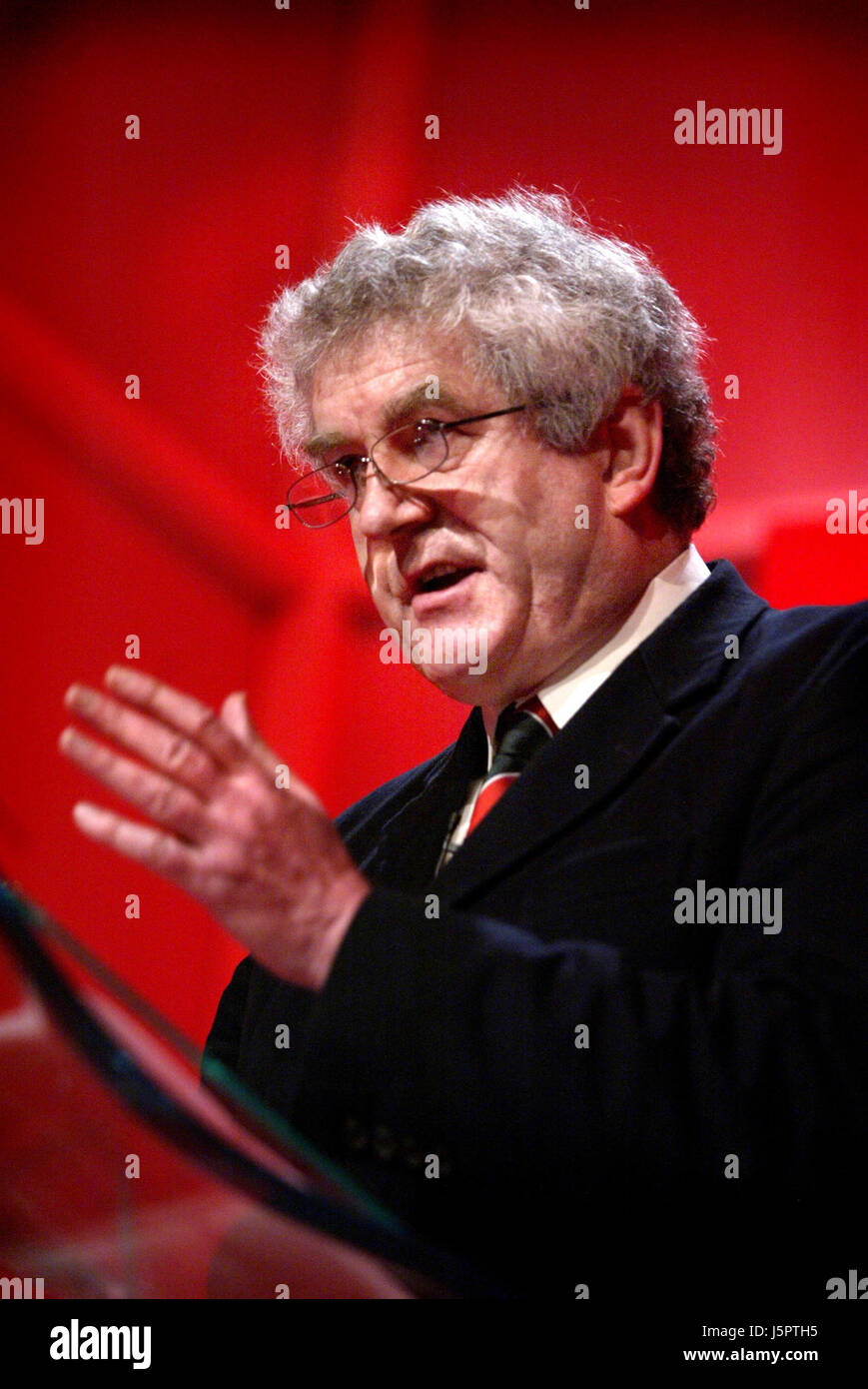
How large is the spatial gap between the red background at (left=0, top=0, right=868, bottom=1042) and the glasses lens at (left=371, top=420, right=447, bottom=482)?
71 centimetres

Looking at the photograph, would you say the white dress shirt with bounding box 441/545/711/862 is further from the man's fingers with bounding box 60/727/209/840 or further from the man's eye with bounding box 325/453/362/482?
the man's fingers with bounding box 60/727/209/840

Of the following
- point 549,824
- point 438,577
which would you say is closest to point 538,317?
point 438,577

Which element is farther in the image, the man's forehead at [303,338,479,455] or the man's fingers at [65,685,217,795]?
Answer: the man's forehead at [303,338,479,455]

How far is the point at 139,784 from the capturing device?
855 millimetres

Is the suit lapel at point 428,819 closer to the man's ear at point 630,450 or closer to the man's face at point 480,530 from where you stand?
the man's face at point 480,530

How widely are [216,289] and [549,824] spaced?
1.30 metres

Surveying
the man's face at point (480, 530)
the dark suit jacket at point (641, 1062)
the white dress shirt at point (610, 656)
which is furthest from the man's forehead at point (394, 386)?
the dark suit jacket at point (641, 1062)

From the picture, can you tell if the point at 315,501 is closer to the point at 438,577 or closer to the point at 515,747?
the point at 438,577

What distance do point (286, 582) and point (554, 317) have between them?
2.79 feet

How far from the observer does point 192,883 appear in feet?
2.93

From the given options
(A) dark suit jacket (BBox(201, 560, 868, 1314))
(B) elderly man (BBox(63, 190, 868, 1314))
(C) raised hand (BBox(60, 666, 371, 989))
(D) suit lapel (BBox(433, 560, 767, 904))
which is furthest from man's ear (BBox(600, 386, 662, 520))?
(C) raised hand (BBox(60, 666, 371, 989))

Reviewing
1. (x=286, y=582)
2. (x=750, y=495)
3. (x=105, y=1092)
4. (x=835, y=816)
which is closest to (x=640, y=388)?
(x=750, y=495)

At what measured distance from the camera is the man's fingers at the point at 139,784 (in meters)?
0.85

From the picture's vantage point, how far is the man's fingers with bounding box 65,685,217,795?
2.77ft
